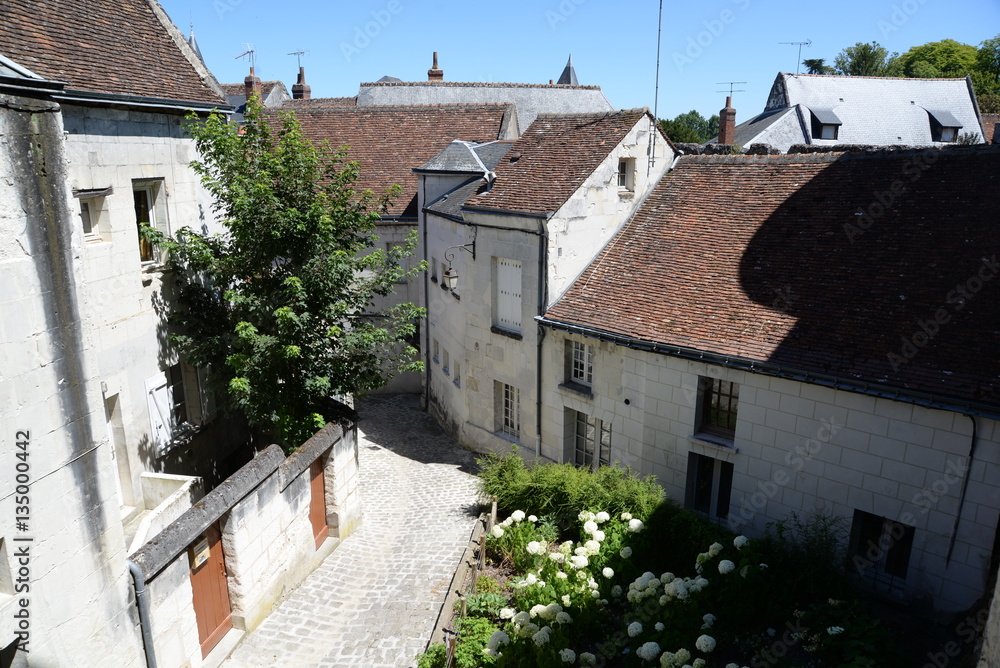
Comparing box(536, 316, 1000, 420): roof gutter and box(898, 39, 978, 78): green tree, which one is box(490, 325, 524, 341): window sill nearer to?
box(536, 316, 1000, 420): roof gutter

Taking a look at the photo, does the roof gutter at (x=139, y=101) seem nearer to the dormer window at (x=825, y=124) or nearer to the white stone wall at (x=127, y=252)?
the white stone wall at (x=127, y=252)

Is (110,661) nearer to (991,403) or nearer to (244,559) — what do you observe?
(244,559)

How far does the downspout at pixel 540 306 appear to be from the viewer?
15.1 metres

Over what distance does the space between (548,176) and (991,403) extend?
968cm

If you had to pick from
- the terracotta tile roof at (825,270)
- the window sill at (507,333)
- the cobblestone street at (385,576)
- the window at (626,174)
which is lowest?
the cobblestone street at (385,576)

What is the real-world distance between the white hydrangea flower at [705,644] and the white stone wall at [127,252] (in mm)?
9039

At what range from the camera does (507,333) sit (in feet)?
53.9

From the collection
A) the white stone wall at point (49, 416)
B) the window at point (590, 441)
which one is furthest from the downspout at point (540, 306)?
the white stone wall at point (49, 416)

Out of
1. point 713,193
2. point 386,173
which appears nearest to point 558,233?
point 713,193

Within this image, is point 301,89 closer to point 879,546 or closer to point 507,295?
point 507,295

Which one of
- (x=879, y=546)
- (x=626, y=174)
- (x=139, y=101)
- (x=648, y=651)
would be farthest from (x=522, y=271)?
(x=648, y=651)

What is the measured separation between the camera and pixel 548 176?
1609 cm

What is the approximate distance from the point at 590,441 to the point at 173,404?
28.1 ft

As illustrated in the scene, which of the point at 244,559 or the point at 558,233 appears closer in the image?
the point at 244,559
